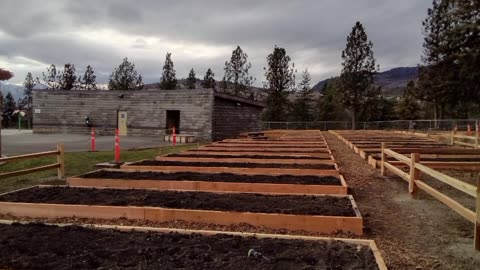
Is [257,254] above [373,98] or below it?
below

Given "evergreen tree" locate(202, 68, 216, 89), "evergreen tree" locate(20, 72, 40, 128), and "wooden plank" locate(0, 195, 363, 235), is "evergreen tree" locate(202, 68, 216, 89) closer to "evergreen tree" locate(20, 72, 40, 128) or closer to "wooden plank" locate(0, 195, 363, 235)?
"evergreen tree" locate(20, 72, 40, 128)

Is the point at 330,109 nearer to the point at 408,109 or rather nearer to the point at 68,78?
the point at 408,109

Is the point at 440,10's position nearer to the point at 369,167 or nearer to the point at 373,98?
the point at 373,98

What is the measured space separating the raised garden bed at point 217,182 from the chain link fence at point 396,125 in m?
31.5

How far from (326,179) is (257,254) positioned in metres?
4.49

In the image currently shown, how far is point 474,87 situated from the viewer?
3562cm

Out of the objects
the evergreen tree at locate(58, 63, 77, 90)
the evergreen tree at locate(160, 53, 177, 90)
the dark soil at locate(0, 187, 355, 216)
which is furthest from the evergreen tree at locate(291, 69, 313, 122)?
the dark soil at locate(0, 187, 355, 216)

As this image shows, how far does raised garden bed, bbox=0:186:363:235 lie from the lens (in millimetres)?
5129

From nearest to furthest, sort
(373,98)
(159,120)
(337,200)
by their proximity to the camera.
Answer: (337,200)
(159,120)
(373,98)

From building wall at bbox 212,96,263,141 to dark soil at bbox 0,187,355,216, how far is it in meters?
20.4

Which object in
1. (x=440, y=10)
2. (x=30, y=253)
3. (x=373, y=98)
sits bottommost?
(x=30, y=253)

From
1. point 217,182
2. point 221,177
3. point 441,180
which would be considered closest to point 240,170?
point 221,177

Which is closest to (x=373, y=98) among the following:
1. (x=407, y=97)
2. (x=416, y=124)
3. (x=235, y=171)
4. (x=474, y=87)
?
(x=407, y=97)

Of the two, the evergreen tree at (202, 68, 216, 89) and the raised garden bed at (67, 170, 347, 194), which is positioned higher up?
the evergreen tree at (202, 68, 216, 89)
